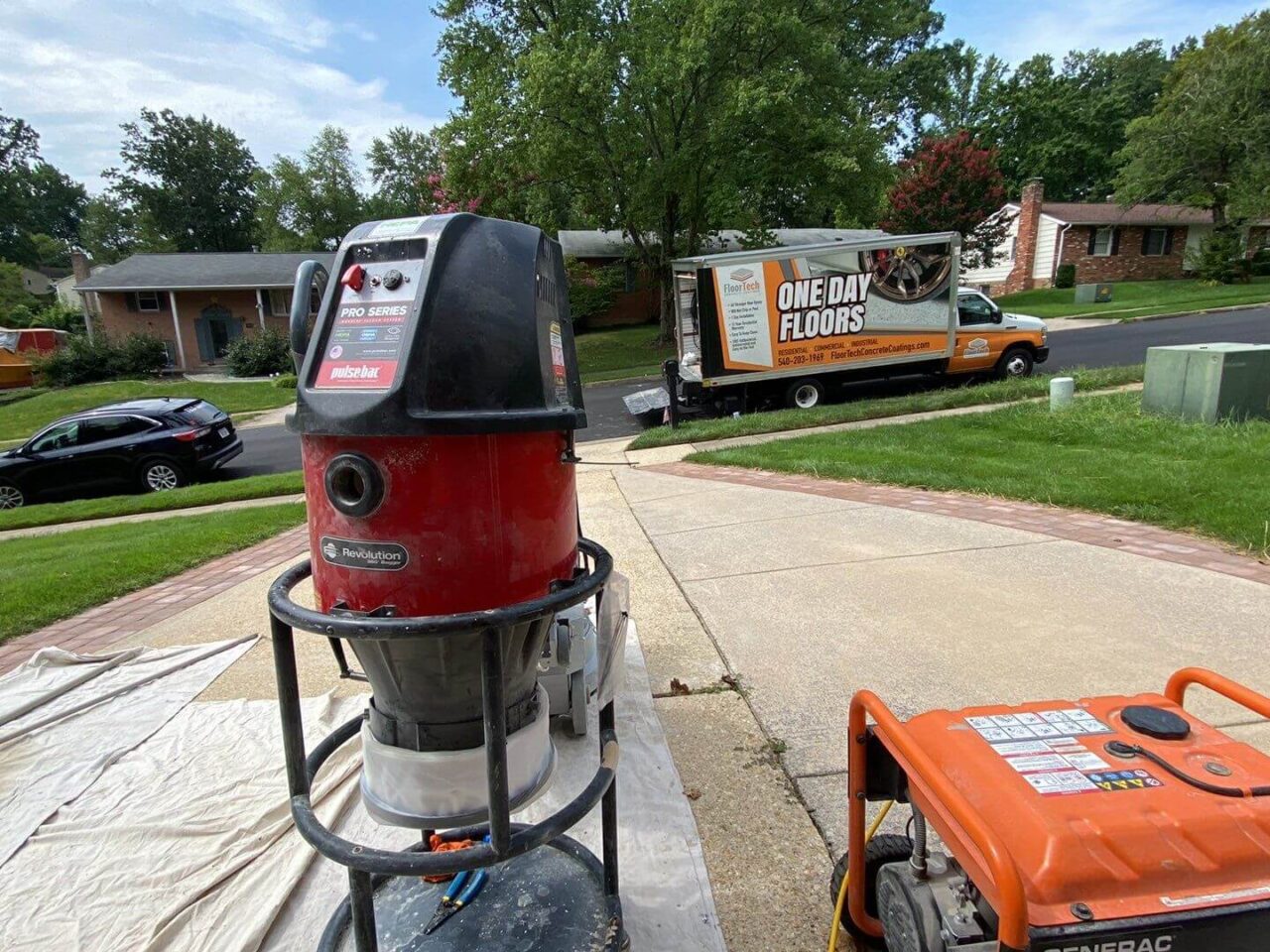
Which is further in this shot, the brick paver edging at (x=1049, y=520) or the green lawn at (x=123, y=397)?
the green lawn at (x=123, y=397)

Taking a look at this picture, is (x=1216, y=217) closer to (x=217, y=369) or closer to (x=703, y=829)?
(x=703, y=829)

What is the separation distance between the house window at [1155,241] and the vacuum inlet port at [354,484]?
4277 cm

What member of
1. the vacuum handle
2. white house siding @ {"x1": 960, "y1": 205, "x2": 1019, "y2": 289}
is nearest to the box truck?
the vacuum handle

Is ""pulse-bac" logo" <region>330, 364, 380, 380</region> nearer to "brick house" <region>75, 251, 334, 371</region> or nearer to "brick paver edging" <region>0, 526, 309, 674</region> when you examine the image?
"brick paver edging" <region>0, 526, 309, 674</region>

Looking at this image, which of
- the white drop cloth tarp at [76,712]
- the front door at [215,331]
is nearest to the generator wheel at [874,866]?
the white drop cloth tarp at [76,712]

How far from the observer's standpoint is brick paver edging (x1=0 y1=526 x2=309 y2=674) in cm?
408

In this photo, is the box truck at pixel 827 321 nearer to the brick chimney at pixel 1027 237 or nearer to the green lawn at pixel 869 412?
the green lawn at pixel 869 412

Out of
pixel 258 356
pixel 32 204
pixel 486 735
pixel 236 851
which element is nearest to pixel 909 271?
pixel 236 851

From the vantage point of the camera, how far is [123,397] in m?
22.7

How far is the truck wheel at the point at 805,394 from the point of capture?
516 inches

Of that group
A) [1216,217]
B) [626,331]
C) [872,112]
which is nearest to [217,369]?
[626,331]

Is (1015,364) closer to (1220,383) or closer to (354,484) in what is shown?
(1220,383)

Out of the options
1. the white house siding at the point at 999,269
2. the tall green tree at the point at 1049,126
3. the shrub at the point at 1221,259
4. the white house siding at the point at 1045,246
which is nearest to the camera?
the shrub at the point at 1221,259

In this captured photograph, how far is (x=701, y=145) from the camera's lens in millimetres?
19672
